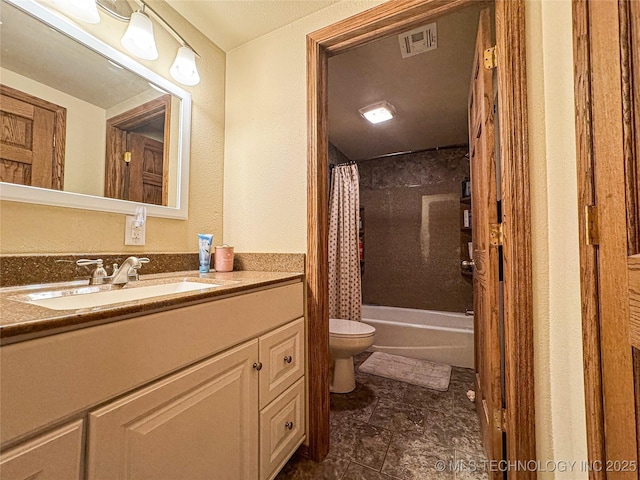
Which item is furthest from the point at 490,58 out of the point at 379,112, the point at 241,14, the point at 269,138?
the point at 379,112

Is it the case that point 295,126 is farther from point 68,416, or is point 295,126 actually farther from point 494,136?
point 68,416

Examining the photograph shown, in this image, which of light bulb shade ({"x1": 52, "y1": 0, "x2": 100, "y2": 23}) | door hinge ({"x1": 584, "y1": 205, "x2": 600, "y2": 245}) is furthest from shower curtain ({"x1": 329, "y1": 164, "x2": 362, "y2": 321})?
light bulb shade ({"x1": 52, "y1": 0, "x2": 100, "y2": 23})

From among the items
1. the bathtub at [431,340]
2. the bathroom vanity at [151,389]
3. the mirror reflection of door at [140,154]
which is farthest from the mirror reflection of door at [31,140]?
the bathtub at [431,340]

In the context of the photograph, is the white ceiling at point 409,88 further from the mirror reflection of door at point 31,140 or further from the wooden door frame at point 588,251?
the mirror reflection of door at point 31,140

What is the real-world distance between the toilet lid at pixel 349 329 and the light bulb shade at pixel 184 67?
173 centimetres

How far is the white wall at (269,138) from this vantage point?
1345 millimetres

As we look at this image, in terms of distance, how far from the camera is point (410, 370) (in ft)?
7.09

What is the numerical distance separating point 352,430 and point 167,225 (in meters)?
1.45

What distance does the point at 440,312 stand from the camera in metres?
3.06

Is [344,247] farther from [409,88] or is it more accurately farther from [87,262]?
[87,262]

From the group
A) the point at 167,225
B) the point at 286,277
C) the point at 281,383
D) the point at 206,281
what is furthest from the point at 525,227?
the point at 167,225

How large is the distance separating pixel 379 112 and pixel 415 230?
1.57 metres

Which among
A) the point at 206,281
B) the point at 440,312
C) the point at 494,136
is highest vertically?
the point at 494,136

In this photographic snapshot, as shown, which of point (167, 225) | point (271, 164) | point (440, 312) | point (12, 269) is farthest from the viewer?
point (440, 312)
